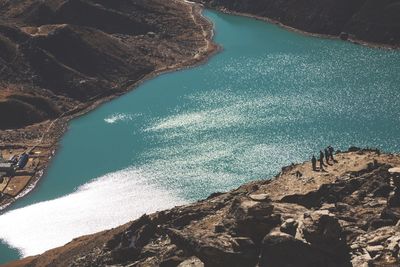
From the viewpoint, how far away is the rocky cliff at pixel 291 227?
4956cm

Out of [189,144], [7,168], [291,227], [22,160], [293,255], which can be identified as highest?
[291,227]

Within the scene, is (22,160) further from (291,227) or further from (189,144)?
(291,227)

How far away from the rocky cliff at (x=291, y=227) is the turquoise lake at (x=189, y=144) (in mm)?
44438

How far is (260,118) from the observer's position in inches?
6649

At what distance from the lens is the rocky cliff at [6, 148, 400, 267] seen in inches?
1951

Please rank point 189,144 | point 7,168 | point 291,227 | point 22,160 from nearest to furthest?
point 291,227 → point 189,144 → point 7,168 → point 22,160

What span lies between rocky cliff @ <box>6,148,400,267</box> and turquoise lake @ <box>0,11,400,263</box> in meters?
44.4

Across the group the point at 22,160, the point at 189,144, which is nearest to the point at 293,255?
the point at 189,144

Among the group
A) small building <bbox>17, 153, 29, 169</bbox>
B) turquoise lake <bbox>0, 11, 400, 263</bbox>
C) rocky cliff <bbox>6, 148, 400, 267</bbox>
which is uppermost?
rocky cliff <bbox>6, 148, 400, 267</bbox>

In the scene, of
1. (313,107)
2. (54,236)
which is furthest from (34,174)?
(313,107)

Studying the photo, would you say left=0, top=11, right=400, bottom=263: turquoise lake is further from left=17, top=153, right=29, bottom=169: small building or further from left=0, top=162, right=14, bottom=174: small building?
left=0, top=162, right=14, bottom=174: small building

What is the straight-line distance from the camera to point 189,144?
159 meters

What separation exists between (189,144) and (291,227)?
10789 centimetres

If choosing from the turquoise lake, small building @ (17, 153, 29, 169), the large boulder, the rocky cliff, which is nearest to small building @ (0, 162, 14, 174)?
small building @ (17, 153, 29, 169)
